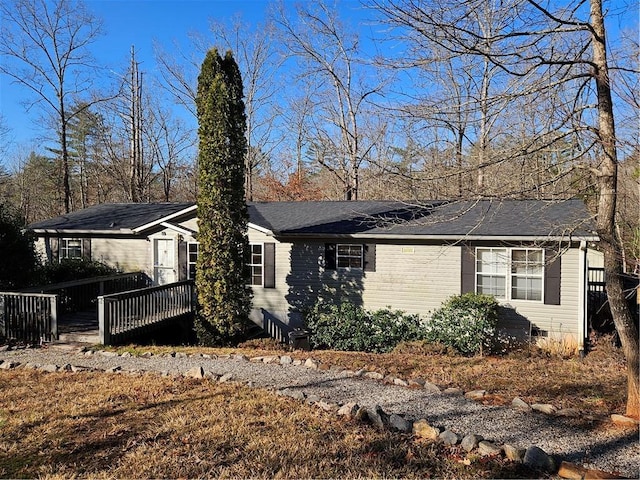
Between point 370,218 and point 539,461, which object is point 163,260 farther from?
point 539,461

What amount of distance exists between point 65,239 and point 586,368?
16.0 meters

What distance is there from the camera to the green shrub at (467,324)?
35.1 ft

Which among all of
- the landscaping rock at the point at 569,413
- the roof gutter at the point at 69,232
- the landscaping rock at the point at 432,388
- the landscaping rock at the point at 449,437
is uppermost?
the roof gutter at the point at 69,232

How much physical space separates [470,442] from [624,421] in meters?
1.95

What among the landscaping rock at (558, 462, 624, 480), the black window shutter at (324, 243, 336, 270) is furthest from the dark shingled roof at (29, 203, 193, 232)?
the landscaping rock at (558, 462, 624, 480)

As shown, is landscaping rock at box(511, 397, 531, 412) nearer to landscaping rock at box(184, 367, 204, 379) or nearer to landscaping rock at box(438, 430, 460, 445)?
landscaping rock at box(438, 430, 460, 445)

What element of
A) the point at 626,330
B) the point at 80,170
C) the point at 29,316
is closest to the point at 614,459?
the point at 626,330

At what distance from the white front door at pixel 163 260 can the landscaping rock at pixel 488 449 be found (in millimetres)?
11669

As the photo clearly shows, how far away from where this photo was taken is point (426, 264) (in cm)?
1225

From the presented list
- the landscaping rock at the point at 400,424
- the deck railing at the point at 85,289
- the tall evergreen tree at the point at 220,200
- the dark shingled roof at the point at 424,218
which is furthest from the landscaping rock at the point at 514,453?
the deck railing at the point at 85,289

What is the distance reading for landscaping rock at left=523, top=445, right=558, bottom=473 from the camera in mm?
4191

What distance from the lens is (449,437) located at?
15.9ft

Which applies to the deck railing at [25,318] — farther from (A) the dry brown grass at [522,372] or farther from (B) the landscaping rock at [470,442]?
(B) the landscaping rock at [470,442]

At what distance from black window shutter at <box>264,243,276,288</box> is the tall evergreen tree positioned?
5.40 feet
